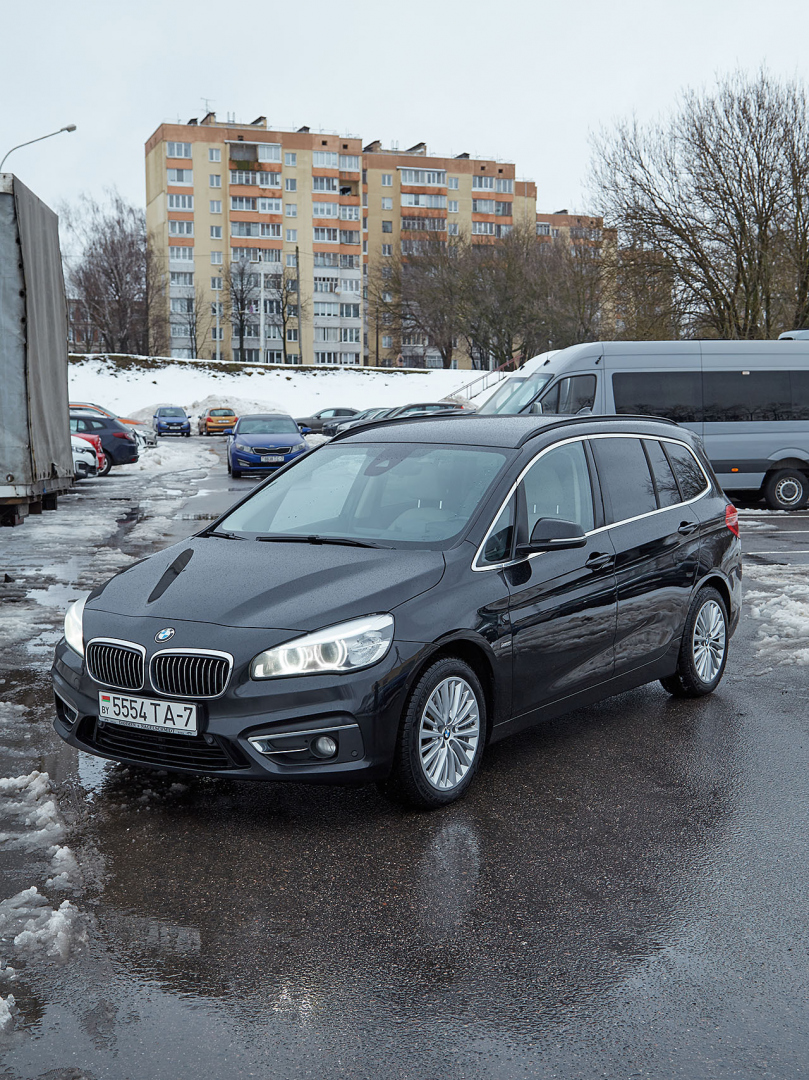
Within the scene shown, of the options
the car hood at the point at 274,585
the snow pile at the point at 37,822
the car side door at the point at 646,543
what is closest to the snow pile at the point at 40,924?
the snow pile at the point at 37,822

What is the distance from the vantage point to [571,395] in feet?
56.8

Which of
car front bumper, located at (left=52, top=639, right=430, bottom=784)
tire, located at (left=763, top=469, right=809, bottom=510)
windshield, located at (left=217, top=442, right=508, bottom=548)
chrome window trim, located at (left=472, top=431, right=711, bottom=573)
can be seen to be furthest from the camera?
tire, located at (left=763, top=469, right=809, bottom=510)

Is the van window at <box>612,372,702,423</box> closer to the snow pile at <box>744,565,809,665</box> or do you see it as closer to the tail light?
the snow pile at <box>744,565,809,665</box>

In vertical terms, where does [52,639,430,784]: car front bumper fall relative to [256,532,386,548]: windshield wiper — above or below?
below

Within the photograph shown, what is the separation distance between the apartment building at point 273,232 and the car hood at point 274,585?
8984 cm

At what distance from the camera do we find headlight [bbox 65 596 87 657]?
4969 millimetres

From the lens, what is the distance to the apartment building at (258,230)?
100 metres

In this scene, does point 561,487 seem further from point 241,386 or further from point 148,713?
point 241,386

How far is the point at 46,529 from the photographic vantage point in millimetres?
16469

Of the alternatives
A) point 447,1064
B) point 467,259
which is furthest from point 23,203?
point 467,259

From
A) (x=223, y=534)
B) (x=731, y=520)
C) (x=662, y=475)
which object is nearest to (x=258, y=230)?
(x=731, y=520)

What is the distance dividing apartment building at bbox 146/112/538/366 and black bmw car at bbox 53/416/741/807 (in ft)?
291

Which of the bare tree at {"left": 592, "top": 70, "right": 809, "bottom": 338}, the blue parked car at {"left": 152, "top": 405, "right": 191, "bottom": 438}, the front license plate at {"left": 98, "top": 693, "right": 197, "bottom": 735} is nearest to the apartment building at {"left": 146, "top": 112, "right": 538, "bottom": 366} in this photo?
the blue parked car at {"left": 152, "top": 405, "right": 191, "bottom": 438}

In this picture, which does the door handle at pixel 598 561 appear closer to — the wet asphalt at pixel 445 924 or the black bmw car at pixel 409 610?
the black bmw car at pixel 409 610
